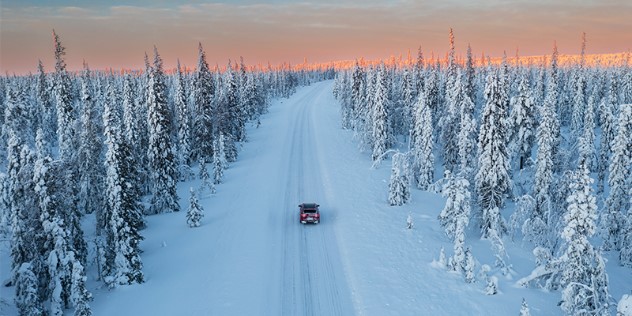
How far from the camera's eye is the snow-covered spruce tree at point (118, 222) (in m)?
25.6

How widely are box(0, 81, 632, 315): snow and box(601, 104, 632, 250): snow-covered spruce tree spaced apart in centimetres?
229

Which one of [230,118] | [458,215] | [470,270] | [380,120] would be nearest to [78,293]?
[470,270]

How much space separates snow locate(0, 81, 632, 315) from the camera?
22531 mm

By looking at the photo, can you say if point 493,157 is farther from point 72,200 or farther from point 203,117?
point 203,117

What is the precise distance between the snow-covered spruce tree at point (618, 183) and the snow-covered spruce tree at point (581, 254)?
1525 centimetres

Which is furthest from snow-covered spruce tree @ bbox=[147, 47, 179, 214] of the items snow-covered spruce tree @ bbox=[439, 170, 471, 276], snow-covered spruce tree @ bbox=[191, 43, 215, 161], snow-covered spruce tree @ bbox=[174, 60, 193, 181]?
snow-covered spruce tree @ bbox=[439, 170, 471, 276]

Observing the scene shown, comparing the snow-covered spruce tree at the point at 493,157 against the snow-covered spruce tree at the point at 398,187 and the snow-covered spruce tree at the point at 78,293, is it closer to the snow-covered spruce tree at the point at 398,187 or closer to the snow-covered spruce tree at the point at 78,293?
the snow-covered spruce tree at the point at 398,187

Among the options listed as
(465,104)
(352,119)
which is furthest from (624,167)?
(352,119)

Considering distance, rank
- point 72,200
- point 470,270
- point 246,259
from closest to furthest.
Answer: point 72,200 → point 470,270 → point 246,259

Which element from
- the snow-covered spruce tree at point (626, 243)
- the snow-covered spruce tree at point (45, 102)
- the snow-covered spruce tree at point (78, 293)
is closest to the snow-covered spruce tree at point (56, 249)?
the snow-covered spruce tree at point (78, 293)

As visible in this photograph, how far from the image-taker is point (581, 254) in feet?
59.7

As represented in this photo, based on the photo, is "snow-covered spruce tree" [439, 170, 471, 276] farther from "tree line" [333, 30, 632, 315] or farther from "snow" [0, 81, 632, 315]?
"snow" [0, 81, 632, 315]

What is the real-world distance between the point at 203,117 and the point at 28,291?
40.4m

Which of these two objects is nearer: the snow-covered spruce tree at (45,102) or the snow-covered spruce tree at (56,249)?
the snow-covered spruce tree at (56,249)
